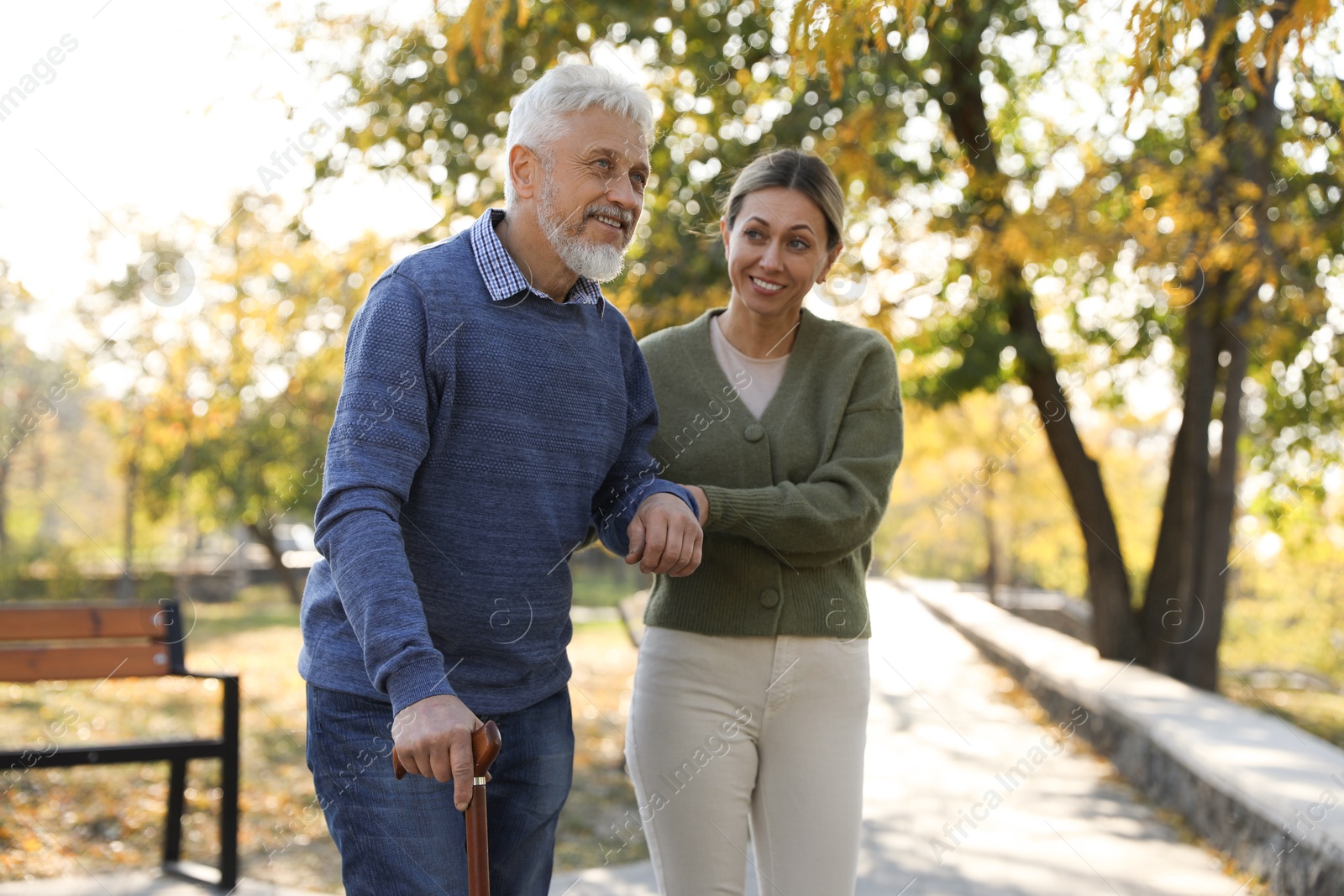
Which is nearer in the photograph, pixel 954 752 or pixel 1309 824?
pixel 1309 824

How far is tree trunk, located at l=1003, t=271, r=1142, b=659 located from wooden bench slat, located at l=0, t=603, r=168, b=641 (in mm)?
6307

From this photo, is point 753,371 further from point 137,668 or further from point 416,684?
point 137,668

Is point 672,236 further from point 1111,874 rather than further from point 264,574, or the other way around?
point 264,574

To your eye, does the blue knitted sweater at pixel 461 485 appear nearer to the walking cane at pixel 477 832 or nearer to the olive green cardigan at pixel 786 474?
the walking cane at pixel 477 832

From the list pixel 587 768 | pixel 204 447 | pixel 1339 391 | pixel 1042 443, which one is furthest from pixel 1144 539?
pixel 587 768

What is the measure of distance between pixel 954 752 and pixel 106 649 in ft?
16.1

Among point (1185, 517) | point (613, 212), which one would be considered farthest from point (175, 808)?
point (1185, 517)

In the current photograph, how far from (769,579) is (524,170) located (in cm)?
93

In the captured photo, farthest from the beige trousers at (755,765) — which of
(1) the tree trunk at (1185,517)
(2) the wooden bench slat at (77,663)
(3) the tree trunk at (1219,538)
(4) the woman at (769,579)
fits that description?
(1) the tree trunk at (1185,517)

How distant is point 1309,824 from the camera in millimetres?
4051

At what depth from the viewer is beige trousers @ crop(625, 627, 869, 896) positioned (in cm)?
234

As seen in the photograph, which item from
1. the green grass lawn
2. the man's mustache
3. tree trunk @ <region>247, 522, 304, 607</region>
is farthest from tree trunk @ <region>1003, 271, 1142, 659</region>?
tree trunk @ <region>247, 522, 304, 607</region>

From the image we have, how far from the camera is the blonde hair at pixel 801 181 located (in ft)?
8.09

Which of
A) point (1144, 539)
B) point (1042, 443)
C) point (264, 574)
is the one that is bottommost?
point (264, 574)
